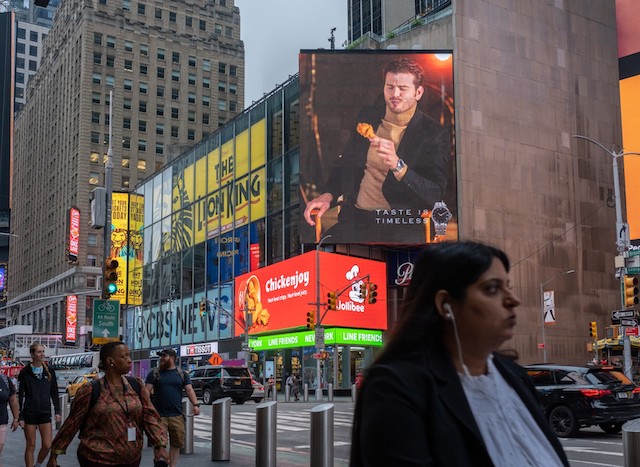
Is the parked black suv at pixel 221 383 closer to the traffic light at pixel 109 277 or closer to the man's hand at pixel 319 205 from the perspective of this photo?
the traffic light at pixel 109 277

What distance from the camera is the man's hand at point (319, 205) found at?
173ft

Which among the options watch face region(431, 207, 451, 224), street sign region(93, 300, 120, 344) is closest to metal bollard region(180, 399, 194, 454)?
street sign region(93, 300, 120, 344)

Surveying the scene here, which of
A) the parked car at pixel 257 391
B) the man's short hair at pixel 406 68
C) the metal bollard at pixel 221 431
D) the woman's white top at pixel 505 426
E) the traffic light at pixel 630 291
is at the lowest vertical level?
the parked car at pixel 257 391

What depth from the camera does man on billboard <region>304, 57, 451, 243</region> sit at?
52.4 m

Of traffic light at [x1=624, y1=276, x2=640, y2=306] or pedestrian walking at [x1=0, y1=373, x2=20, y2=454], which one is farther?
traffic light at [x1=624, y1=276, x2=640, y2=306]

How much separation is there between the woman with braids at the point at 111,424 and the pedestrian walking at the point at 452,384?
14.6ft

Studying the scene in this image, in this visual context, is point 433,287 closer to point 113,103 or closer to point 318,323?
point 318,323

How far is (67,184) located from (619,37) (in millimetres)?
75515

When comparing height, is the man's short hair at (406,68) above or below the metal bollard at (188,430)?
above

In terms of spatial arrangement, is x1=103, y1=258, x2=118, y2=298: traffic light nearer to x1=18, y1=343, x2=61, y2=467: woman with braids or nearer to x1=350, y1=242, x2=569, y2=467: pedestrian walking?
x1=18, y1=343, x2=61, y2=467: woman with braids

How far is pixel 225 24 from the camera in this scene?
124 meters

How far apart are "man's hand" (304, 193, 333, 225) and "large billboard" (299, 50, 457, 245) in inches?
2.5

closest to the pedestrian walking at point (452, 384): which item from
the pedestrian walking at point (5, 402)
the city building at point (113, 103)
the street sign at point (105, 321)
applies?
the pedestrian walking at point (5, 402)

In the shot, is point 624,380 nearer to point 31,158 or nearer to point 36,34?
point 31,158
